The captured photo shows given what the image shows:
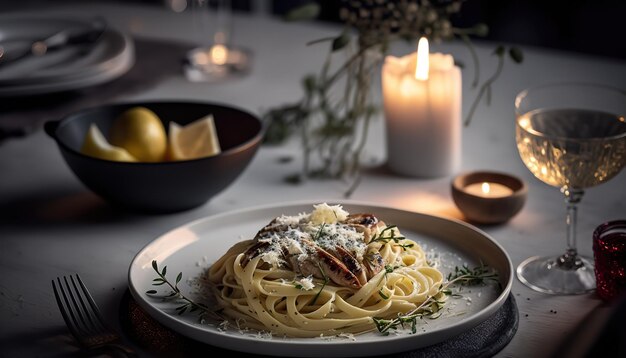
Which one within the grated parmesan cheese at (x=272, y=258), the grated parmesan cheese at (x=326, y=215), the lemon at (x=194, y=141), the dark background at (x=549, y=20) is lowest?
the dark background at (x=549, y=20)

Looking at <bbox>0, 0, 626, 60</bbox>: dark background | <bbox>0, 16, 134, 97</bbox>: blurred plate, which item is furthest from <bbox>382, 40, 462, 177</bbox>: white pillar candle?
<bbox>0, 0, 626, 60</bbox>: dark background

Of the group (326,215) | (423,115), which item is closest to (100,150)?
(326,215)

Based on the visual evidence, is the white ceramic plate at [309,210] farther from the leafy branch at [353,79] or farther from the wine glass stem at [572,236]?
the leafy branch at [353,79]

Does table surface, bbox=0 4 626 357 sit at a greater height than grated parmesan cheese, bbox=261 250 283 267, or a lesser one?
lesser

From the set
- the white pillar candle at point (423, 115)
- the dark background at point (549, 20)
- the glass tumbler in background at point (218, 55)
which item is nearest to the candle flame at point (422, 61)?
the white pillar candle at point (423, 115)

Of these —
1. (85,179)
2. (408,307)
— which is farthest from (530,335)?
(85,179)

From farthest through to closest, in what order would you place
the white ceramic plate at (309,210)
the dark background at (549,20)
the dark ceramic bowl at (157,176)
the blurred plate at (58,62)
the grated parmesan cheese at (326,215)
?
the dark background at (549,20) < the blurred plate at (58,62) < the dark ceramic bowl at (157,176) < the grated parmesan cheese at (326,215) < the white ceramic plate at (309,210)

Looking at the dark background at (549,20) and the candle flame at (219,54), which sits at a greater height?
the candle flame at (219,54)

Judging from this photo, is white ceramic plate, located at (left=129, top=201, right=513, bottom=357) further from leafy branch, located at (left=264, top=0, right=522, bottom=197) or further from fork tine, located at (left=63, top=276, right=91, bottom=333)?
leafy branch, located at (left=264, top=0, right=522, bottom=197)

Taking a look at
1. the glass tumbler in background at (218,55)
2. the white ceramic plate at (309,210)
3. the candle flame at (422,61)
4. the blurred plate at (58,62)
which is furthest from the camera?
the glass tumbler in background at (218,55)
